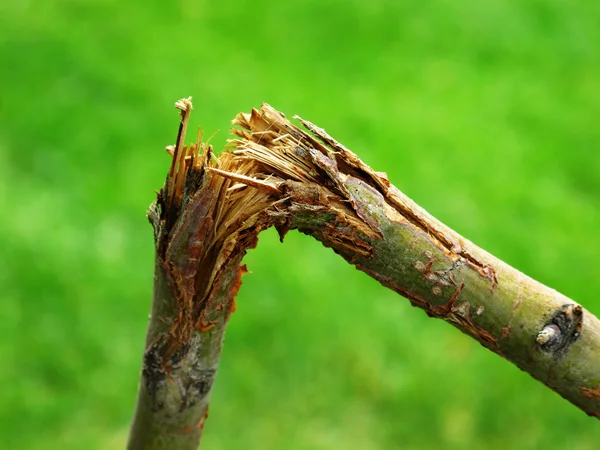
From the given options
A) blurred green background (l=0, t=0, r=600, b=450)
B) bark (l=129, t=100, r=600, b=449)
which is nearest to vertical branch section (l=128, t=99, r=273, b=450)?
bark (l=129, t=100, r=600, b=449)

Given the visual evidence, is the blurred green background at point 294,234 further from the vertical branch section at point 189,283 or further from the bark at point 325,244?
the bark at point 325,244

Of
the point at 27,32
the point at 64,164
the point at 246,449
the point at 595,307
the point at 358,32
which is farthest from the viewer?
the point at 358,32

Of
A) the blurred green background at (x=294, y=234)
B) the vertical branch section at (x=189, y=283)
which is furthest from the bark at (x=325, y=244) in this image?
the blurred green background at (x=294, y=234)

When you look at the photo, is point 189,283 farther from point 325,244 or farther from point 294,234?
point 294,234

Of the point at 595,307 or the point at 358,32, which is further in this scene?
the point at 358,32

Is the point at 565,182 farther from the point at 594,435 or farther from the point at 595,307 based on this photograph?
the point at 594,435

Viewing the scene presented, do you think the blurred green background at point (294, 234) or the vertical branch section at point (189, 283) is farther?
the blurred green background at point (294, 234)

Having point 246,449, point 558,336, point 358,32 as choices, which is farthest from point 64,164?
point 558,336
